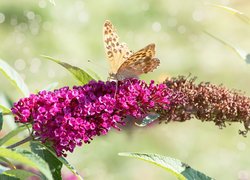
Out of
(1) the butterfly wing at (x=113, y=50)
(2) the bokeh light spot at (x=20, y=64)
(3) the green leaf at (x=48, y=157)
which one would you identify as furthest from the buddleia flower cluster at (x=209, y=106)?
(2) the bokeh light spot at (x=20, y=64)

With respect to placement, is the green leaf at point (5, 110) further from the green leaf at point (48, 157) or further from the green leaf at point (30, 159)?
the green leaf at point (30, 159)

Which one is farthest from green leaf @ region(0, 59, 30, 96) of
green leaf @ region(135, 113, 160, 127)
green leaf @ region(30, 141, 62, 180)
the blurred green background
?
the blurred green background

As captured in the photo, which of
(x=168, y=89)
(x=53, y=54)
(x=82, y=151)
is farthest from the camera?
(x=53, y=54)

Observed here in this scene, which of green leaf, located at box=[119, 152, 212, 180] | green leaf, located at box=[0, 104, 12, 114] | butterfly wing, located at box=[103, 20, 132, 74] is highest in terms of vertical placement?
butterfly wing, located at box=[103, 20, 132, 74]

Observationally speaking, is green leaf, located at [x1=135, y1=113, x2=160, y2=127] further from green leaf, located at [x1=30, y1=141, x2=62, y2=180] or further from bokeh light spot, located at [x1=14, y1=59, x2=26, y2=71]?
bokeh light spot, located at [x1=14, y1=59, x2=26, y2=71]

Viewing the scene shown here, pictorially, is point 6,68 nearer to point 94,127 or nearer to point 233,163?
point 94,127

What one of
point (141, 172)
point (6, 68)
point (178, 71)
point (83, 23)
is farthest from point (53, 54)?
point (6, 68)
